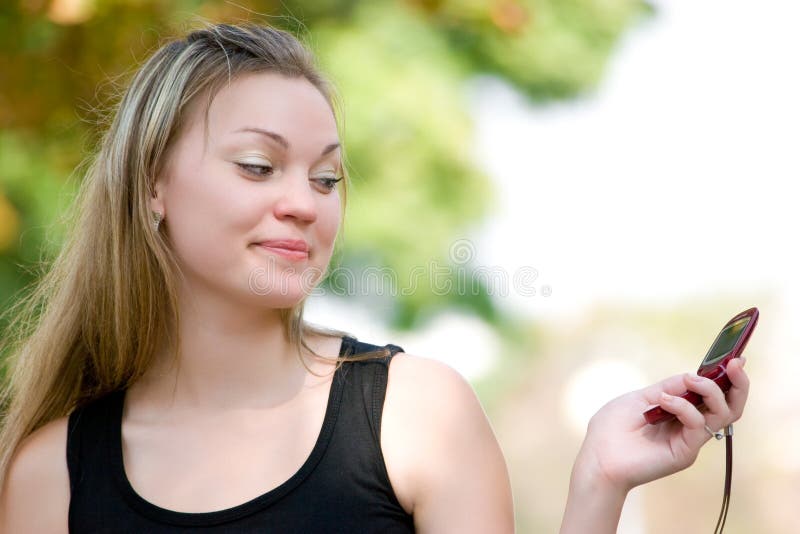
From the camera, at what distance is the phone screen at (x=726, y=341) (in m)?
1.64

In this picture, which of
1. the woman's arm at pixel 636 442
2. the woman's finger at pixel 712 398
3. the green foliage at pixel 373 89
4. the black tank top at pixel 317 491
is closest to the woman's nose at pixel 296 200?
the black tank top at pixel 317 491

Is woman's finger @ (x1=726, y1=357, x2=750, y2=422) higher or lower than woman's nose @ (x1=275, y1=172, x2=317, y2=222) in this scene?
lower

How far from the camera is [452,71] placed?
12.1ft

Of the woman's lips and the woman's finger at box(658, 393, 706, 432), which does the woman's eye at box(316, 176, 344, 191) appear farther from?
the woman's finger at box(658, 393, 706, 432)

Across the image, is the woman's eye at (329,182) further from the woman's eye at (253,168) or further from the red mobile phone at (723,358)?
the red mobile phone at (723,358)

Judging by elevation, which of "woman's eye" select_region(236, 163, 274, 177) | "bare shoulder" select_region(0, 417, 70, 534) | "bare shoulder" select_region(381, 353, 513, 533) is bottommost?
"bare shoulder" select_region(0, 417, 70, 534)

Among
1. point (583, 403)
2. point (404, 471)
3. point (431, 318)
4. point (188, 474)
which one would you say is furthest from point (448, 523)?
point (583, 403)

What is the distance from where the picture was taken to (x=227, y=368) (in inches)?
82.4

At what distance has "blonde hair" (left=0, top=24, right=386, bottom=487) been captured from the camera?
2049 mm

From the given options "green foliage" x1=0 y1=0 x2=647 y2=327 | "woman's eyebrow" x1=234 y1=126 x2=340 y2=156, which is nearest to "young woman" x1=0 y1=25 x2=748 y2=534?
"woman's eyebrow" x1=234 y1=126 x2=340 y2=156

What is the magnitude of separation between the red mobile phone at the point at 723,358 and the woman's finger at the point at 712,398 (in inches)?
0.7

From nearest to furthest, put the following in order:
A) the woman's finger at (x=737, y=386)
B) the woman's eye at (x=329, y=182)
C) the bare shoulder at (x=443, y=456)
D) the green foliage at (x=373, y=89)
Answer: the woman's finger at (x=737, y=386), the bare shoulder at (x=443, y=456), the woman's eye at (x=329, y=182), the green foliage at (x=373, y=89)

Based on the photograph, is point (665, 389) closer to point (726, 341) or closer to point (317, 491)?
point (726, 341)

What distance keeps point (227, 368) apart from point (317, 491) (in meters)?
0.34
